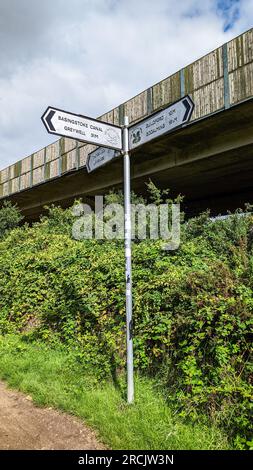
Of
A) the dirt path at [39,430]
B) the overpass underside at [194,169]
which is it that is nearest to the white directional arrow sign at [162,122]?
the dirt path at [39,430]

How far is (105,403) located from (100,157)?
2.84 metres

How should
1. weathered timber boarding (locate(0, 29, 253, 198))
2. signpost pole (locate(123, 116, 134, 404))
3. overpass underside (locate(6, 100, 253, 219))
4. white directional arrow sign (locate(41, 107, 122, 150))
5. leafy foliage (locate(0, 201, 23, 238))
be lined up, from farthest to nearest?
1. leafy foliage (locate(0, 201, 23, 238))
2. overpass underside (locate(6, 100, 253, 219))
3. weathered timber boarding (locate(0, 29, 253, 198))
4. signpost pole (locate(123, 116, 134, 404))
5. white directional arrow sign (locate(41, 107, 122, 150))

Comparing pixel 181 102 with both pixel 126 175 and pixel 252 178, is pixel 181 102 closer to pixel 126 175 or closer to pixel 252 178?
pixel 126 175

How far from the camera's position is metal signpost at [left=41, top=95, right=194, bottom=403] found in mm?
3594

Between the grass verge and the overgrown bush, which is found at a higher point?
the overgrown bush

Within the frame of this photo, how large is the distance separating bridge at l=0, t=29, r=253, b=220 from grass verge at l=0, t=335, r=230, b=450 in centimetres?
622

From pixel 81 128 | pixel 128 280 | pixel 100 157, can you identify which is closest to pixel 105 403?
pixel 128 280

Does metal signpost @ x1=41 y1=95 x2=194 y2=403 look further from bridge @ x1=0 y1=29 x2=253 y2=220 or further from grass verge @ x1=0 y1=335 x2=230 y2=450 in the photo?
bridge @ x1=0 y1=29 x2=253 y2=220

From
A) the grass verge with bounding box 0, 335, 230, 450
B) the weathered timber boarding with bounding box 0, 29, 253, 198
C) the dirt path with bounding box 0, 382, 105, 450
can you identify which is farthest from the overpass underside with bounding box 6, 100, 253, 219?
the dirt path with bounding box 0, 382, 105, 450

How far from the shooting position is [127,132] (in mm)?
Answer: 4152

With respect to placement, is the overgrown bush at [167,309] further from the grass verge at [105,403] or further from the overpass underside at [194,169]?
the overpass underside at [194,169]

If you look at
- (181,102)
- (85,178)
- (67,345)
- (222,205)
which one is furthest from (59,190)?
(181,102)

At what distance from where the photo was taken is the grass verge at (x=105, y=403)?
312 cm

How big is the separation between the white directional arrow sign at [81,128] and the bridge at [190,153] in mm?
4740
